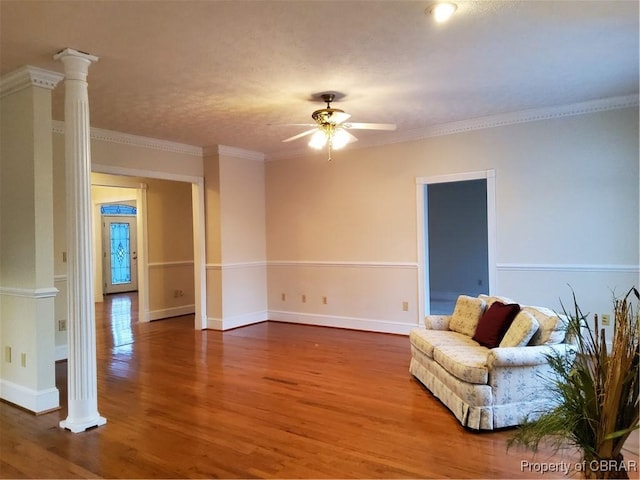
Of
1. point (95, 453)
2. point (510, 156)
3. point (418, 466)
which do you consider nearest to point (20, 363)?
point (95, 453)

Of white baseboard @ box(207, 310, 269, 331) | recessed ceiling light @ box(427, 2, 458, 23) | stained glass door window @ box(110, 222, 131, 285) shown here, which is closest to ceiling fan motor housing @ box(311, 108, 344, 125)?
recessed ceiling light @ box(427, 2, 458, 23)

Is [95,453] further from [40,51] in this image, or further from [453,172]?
[453,172]

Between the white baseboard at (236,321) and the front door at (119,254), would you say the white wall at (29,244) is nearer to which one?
the white baseboard at (236,321)

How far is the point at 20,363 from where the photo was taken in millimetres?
3664

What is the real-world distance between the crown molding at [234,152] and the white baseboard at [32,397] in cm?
393

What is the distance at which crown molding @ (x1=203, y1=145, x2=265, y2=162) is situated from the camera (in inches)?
258

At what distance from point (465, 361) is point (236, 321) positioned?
4.34 meters

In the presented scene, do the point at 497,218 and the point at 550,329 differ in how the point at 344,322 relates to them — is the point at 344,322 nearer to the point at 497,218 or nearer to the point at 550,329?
the point at 497,218

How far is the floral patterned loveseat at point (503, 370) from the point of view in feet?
9.86

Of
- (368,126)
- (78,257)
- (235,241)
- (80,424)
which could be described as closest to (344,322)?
(235,241)

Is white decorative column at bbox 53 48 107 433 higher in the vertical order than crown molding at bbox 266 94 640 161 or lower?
lower

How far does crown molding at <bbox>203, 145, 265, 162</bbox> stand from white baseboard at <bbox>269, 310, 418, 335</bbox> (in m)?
2.54

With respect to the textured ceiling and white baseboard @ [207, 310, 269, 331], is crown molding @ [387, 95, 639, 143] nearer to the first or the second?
the textured ceiling

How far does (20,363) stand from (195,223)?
11.1 ft
